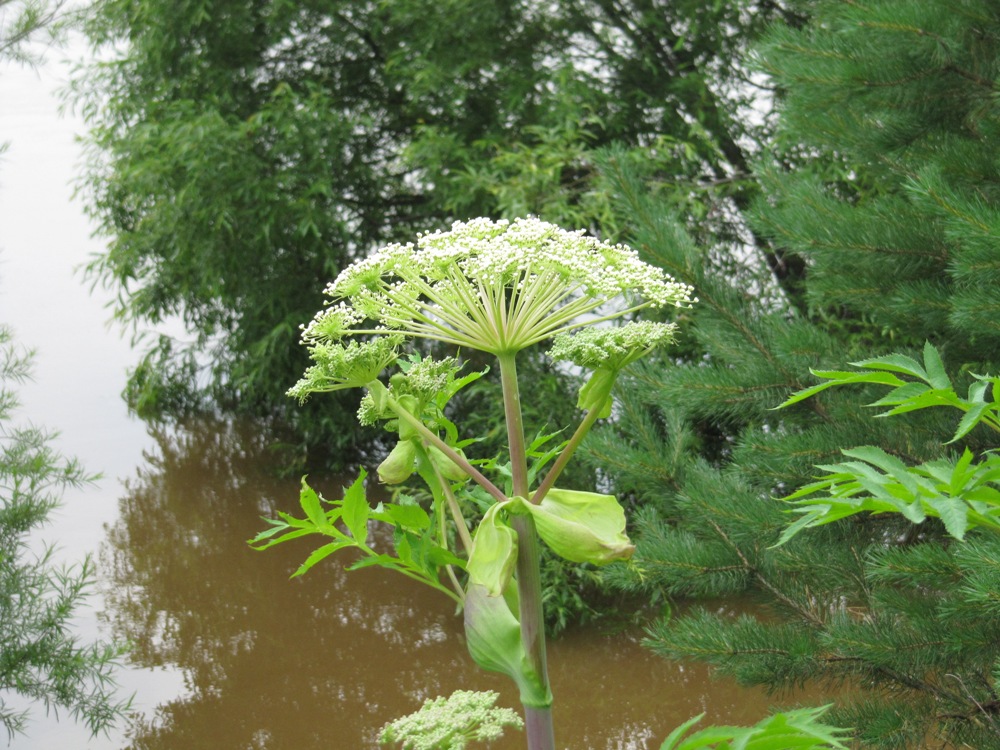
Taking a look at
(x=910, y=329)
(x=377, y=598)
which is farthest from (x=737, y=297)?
(x=377, y=598)

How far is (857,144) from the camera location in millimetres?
1577

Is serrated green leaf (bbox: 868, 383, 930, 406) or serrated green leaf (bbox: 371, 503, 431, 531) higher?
serrated green leaf (bbox: 371, 503, 431, 531)

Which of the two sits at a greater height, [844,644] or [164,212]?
[164,212]

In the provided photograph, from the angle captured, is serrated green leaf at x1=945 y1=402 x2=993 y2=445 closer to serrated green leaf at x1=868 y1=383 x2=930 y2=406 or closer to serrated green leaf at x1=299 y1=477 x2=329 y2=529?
serrated green leaf at x1=868 y1=383 x2=930 y2=406

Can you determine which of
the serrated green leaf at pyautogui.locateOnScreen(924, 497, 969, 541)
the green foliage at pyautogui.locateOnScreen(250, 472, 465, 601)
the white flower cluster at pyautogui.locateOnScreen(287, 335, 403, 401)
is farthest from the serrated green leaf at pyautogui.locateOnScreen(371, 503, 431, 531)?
the serrated green leaf at pyautogui.locateOnScreen(924, 497, 969, 541)

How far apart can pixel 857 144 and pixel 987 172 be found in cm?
19

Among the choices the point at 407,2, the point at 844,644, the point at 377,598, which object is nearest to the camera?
the point at 844,644

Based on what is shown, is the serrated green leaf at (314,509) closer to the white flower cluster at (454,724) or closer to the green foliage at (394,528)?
the green foliage at (394,528)

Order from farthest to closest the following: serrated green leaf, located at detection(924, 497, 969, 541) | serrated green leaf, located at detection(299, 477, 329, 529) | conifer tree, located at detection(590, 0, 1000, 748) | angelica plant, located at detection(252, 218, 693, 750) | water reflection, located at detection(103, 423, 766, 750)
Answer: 1. water reflection, located at detection(103, 423, 766, 750)
2. conifer tree, located at detection(590, 0, 1000, 748)
3. serrated green leaf, located at detection(299, 477, 329, 529)
4. angelica plant, located at detection(252, 218, 693, 750)
5. serrated green leaf, located at detection(924, 497, 969, 541)

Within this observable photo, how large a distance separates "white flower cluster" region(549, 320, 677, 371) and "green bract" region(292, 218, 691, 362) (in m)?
0.01

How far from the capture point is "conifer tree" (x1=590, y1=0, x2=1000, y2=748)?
133 centimetres

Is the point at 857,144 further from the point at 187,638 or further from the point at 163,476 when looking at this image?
the point at 163,476

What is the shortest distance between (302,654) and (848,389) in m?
1.47

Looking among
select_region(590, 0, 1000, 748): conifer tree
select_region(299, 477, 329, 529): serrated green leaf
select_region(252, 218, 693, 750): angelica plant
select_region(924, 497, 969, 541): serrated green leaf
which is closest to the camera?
select_region(924, 497, 969, 541): serrated green leaf
